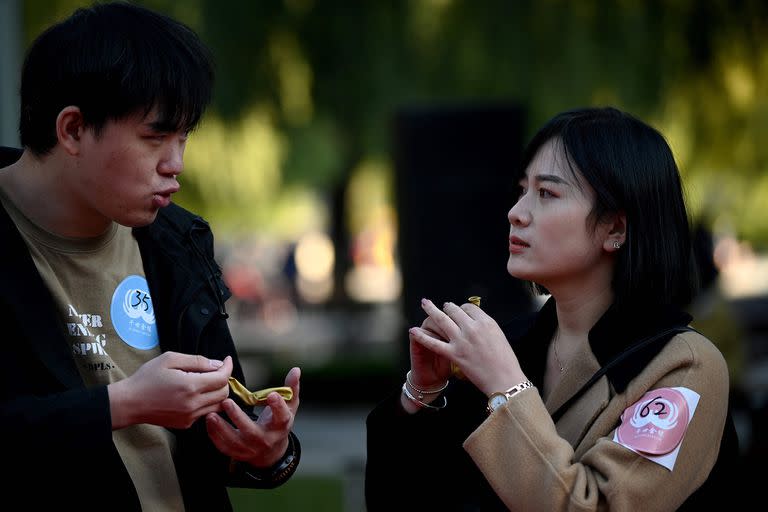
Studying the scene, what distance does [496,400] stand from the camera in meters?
2.06

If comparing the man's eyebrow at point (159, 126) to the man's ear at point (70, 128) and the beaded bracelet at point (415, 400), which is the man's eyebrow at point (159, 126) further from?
the beaded bracelet at point (415, 400)

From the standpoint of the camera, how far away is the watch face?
6.73ft

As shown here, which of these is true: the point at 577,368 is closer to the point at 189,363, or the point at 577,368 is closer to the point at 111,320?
the point at 189,363

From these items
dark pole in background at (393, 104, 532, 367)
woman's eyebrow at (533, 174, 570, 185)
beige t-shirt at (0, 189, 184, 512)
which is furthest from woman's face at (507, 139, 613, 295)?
dark pole in background at (393, 104, 532, 367)

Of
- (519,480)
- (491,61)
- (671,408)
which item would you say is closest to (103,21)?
(519,480)

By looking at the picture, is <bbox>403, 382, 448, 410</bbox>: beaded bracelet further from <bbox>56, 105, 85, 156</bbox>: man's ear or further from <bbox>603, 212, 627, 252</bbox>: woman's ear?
<bbox>56, 105, 85, 156</bbox>: man's ear

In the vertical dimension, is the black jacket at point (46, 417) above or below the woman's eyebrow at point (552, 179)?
below

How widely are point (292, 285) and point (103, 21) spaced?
1987cm

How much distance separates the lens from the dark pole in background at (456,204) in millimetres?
8406

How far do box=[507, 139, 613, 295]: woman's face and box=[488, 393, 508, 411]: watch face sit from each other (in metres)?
0.28

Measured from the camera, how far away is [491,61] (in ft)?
35.2

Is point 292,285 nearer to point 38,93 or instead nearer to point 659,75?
point 659,75

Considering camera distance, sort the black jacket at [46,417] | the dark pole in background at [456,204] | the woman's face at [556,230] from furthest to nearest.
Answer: the dark pole in background at [456,204] < the woman's face at [556,230] < the black jacket at [46,417]

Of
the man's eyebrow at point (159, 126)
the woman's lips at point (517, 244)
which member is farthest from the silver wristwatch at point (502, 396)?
the man's eyebrow at point (159, 126)
